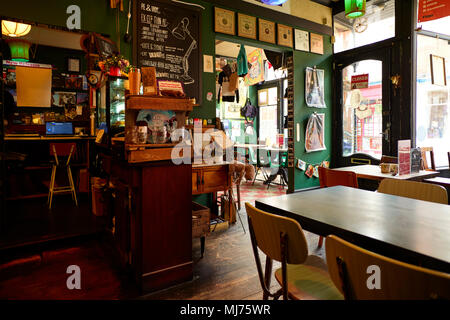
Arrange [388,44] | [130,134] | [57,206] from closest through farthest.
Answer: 1. [130,134]
2. [57,206]
3. [388,44]

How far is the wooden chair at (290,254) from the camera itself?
1294 millimetres

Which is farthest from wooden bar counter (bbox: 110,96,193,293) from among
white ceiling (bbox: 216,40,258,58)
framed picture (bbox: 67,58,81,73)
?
framed picture (bbox: 67,58,81,73)

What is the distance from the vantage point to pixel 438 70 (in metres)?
4.69

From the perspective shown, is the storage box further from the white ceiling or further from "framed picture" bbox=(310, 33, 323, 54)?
the white ceiling

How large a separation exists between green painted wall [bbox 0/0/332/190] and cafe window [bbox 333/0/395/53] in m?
0.30

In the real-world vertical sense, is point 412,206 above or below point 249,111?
below

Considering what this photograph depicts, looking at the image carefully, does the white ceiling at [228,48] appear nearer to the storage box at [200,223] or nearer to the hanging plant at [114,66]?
the hanging plant at [114,66]

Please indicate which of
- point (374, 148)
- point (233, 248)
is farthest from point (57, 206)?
point (374, 148)

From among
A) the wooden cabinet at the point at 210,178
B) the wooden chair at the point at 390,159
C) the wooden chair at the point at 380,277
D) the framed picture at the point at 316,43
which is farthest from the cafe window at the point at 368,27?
the wooden chair at the point at 380,277

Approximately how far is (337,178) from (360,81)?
2.99 metres

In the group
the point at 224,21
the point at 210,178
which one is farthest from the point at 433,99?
the point at 210,178

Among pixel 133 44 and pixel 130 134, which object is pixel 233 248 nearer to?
pixel 130 134

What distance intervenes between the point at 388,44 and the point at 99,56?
4622 millimetres

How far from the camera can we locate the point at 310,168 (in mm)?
5711
